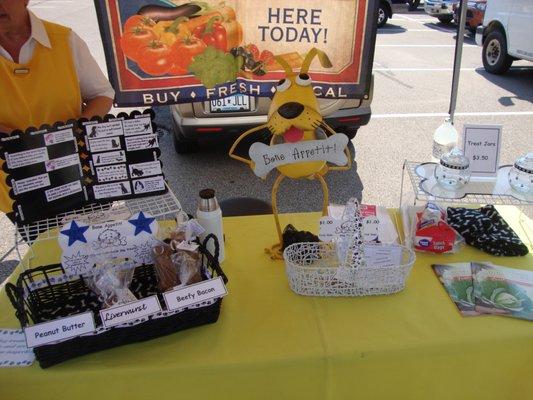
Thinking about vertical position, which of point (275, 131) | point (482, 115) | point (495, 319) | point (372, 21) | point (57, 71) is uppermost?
point (372, 21)

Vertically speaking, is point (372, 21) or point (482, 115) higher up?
point (372, 21)

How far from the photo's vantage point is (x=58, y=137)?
132 cm

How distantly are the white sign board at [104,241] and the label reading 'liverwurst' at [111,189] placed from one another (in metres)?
0.20

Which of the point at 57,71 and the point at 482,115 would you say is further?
the point at 482,115

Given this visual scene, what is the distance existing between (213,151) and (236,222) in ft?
7.69

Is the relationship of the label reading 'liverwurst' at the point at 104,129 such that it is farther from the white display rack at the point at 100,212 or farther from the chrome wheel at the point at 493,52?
the chrome wheel at the point at 493,52

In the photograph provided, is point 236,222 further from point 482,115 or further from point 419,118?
point 482,115

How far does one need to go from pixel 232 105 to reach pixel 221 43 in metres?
1.69

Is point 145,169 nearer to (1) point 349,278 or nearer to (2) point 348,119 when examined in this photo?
(1) point 349,278

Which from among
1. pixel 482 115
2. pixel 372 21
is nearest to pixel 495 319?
pixel 372 21

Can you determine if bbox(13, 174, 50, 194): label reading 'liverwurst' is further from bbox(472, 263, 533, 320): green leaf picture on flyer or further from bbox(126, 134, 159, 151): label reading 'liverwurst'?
bbox(472, 263, 533, 320): green leaf picture on flyer

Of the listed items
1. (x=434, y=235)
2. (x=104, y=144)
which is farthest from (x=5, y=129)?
(x=434, y=235)

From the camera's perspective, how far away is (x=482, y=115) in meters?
4.78

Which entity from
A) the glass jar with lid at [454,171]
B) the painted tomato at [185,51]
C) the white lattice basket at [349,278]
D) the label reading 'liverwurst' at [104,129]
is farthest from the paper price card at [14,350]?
the glass jar with lid at [454,171]
